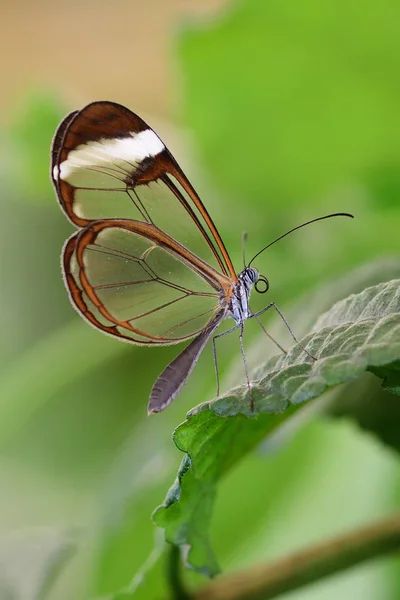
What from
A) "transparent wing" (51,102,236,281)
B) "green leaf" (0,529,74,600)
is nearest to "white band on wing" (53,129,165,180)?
"transparent wing" (51,102,236,281)

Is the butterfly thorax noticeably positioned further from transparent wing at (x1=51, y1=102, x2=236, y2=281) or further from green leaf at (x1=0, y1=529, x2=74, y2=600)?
green leaf at (x1=0, y1=529, x2=74, y2=600)

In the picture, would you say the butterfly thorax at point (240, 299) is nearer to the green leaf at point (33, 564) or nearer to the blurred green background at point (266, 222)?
the blurred green background at point (266, 222)

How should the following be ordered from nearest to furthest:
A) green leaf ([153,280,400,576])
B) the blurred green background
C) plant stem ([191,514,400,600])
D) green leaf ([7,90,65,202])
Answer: green leaf ([153,280,400,576]) → plant stem ([191,514,400,600]) → the blurred green background → green leaf ([7,90,65,202])

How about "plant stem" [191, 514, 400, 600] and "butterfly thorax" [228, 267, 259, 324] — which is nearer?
"plant stem" [191, 514, 400, 600]

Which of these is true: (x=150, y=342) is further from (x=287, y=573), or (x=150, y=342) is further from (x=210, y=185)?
(x=210, y=185)

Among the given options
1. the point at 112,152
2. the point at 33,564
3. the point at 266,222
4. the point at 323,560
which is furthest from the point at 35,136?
the point at 323,560

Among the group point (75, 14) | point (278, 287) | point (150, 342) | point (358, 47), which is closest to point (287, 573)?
point (150, 342)
